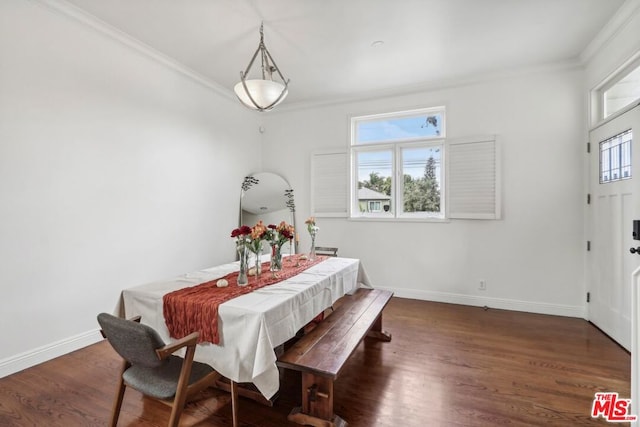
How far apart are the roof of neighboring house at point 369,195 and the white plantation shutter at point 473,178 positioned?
2.92 feet

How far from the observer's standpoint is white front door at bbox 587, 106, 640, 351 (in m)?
2.56

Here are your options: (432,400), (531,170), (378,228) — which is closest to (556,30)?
(531,170)

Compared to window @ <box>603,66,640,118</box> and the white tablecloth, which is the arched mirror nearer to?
the white tablecloth

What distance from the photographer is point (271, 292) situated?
1.95 meters

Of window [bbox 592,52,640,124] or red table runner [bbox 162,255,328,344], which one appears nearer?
red table runner [bbox 162,255,328,344]

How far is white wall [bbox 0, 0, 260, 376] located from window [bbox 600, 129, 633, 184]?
4520mm

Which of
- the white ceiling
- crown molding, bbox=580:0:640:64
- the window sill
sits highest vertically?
the white ceiling

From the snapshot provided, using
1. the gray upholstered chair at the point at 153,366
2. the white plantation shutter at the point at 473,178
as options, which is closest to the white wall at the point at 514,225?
the white plantation shutter at the point at 473,178

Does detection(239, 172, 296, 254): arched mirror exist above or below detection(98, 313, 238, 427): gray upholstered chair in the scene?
above

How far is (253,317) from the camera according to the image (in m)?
1.61

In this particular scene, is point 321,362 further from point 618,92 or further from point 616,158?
point 618,92

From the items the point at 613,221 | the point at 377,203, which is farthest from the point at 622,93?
the point at 377,203

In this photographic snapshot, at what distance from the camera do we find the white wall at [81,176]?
2303 mm

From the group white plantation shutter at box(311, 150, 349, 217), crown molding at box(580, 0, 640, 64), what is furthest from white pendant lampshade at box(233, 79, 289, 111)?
crown molding at box(580, 0, 640, 64)
